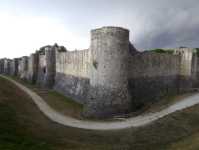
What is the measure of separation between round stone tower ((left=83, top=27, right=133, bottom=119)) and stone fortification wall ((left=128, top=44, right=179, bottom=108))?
2.97 meters

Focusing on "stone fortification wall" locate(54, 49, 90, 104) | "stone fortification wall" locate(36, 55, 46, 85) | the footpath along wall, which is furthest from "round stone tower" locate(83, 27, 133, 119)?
"stone fortification wall" locate(36, 55, 46, 85)

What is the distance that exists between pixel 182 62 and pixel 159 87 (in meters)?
8.59

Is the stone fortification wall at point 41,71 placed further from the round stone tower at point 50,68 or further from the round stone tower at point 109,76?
the round stone tower at point 109,76

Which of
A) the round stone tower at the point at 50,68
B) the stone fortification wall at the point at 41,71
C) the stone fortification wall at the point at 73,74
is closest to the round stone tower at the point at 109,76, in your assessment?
the stone fortification wall at the point at 73,74

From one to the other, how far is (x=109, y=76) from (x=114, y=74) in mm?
515

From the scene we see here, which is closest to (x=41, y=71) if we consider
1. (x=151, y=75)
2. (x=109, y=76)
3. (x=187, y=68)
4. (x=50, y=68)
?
(x=50, y=68)

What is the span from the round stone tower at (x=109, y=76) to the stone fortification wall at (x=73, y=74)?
14.0 feet

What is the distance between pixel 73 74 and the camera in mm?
22062

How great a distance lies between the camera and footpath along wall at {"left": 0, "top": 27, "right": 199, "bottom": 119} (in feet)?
45.3

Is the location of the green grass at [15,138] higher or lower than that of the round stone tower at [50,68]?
lower

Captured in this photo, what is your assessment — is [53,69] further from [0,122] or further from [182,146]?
[182,146]

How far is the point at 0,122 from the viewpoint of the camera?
9.70 meters

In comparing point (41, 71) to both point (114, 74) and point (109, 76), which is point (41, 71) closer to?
point (109, 76)

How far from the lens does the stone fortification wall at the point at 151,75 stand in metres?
17.3
